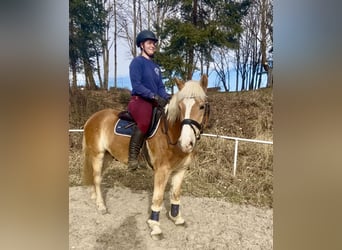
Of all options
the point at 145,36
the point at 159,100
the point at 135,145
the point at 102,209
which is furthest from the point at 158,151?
the point at 145,36

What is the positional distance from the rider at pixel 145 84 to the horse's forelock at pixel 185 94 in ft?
0.13

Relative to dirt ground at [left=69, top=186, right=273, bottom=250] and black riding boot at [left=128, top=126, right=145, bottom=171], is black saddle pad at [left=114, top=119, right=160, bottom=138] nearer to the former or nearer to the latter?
black riding boot at [left=128, top=126, right=145, bottom=171]

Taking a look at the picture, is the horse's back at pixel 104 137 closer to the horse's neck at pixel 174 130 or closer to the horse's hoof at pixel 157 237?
the horse's neck at pixel 174 130

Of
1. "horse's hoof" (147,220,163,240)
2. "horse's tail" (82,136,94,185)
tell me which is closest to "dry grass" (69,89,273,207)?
"horse's tail" (82,136,94,185)

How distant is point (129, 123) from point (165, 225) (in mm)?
402

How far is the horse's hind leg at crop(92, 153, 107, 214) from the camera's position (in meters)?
1.24

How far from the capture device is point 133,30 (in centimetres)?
120

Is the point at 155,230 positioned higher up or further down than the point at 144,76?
further down

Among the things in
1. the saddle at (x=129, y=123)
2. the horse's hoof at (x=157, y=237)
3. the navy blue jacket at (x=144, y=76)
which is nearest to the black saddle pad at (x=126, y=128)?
the saddle at (x=129, y=123)

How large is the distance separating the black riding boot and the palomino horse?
3 cm

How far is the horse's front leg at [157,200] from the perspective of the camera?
123 cm

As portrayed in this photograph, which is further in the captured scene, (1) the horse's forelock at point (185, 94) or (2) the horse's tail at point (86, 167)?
(2) the horse's tail at point (86, 167)

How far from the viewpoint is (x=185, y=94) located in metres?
1.13

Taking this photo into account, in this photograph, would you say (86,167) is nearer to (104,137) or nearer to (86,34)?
(104,137)
